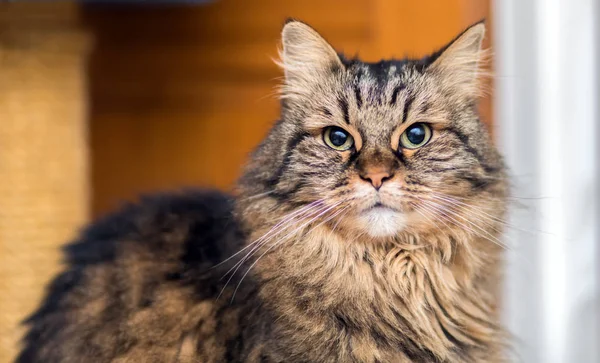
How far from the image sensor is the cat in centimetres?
144

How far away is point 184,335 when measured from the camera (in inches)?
59.9

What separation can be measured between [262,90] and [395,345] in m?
1.35

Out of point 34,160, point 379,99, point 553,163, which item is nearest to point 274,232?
point 379,99

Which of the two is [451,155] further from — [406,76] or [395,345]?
[395,345]

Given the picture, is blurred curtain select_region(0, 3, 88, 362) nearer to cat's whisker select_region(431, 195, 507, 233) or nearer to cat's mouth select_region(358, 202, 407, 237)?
cat's mouth select_region(358, 202, 407, 237)

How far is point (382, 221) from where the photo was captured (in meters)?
1.42

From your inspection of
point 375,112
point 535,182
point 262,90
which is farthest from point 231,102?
point 375,112

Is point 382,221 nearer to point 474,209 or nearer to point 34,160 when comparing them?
point 474,209

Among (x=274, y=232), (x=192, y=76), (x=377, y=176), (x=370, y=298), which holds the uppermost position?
(x=192, y=76)

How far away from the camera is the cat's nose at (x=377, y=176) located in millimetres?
1388

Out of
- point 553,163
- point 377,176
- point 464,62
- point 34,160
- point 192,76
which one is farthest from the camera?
point 192,76

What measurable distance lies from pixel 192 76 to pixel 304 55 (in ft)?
3.48

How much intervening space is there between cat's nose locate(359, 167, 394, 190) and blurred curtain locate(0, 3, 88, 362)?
0.94m

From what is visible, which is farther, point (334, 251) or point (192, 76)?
point (192, 76)
